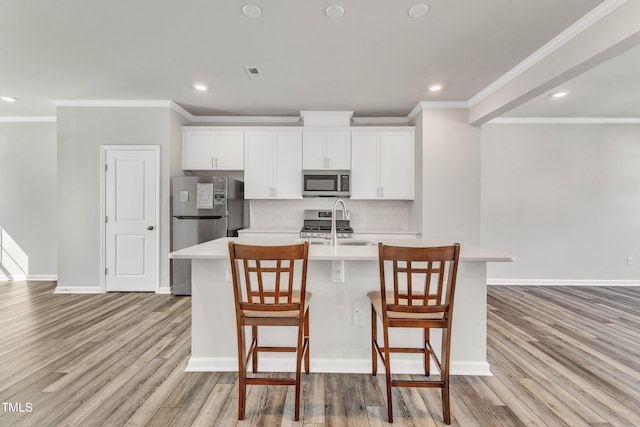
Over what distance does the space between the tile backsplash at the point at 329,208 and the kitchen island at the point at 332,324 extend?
258cm

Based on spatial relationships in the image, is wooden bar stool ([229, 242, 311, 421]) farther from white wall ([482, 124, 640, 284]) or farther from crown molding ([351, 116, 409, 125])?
white wall ([482, 124, 640, 284])

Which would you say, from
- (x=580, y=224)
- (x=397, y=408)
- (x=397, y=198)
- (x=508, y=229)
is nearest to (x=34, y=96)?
(x=397, y=198)

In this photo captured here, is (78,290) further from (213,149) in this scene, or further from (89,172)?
(213,149)

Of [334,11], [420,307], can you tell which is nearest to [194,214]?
[334,11]

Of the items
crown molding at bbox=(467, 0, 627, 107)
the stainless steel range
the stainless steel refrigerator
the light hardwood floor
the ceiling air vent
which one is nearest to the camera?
the light hardwood floor

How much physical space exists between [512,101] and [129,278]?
5.28 metres

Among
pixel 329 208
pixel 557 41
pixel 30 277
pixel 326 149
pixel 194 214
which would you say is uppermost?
pixel 557 41

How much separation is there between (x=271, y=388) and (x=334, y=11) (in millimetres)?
2717

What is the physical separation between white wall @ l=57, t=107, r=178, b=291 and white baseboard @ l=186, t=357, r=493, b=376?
229cm

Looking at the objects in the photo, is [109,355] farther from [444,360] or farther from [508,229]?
[508,229]

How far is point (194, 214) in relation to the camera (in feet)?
13.2

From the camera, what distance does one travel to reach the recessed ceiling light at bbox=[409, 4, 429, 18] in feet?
6.95


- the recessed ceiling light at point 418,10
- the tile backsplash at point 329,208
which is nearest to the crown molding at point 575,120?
the tile backsplash at point 329,208

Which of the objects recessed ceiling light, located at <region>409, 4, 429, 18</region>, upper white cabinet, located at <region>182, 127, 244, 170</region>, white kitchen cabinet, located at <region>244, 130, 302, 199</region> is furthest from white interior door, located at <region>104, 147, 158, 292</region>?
recessed ceiling light, located at <region>409, 4, 429, 18</region>
